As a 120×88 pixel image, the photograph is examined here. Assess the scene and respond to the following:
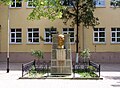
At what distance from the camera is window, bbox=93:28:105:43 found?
38719mm

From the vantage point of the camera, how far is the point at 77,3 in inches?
1398

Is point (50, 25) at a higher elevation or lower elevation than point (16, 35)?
higher

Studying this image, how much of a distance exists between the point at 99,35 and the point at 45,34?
251 inches

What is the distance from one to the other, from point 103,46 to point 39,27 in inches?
308

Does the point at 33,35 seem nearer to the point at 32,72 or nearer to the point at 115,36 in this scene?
the point at 115,36

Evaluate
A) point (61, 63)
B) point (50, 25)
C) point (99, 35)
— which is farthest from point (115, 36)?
point (61, 63)

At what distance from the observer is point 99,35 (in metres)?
38.8

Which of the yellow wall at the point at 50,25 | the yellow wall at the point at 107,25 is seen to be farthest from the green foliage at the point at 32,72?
the yellow wall at the point at 107,25

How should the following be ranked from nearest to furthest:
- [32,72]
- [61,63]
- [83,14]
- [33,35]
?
[61,63], [32,72], [83,14], [33,35]

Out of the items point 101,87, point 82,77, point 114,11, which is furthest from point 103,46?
point 101,87

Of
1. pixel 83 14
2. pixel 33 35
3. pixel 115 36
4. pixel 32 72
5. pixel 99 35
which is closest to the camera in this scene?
pixel 32 72

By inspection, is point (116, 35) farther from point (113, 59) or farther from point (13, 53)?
point (13, 53)

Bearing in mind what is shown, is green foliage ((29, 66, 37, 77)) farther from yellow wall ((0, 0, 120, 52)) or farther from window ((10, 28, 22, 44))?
window ((10, 28, 22, 44))

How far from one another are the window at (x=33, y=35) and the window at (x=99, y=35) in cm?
682
